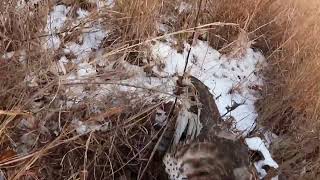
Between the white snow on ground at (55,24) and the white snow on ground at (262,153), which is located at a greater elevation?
the white snow on ground at (55,24)

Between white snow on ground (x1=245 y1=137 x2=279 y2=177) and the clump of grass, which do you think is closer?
white snow on ground (x1=245 y1=137 x2=279 y2=177)

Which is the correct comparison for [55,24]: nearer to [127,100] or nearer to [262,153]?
[127,100]

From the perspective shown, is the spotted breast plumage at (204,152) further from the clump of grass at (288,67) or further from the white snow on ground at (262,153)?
the clump of grass at (288,67)

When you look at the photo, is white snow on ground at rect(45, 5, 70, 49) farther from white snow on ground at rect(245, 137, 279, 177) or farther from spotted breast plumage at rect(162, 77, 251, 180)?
white snow on ground at rect(245, 137, 279, 177)

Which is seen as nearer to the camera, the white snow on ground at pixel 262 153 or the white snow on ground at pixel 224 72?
the white snow on ground at pixel 262 153

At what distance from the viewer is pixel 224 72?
3363mm

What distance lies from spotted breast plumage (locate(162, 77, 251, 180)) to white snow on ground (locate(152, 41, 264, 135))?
0.46 meters

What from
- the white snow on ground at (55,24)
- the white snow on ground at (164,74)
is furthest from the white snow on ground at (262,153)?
the white snow on ground at (55,24)

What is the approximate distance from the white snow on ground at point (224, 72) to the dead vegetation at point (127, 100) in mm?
67

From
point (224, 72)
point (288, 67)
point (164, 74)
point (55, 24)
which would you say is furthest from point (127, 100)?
point (288, 67)

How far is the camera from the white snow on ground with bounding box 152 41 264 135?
3.14 meters

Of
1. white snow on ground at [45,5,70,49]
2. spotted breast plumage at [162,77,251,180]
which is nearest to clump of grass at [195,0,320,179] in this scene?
spotted breast plumage at [162,77,251,180]

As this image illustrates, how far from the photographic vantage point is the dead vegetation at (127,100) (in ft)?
7.91

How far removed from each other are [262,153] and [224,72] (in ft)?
2.33
